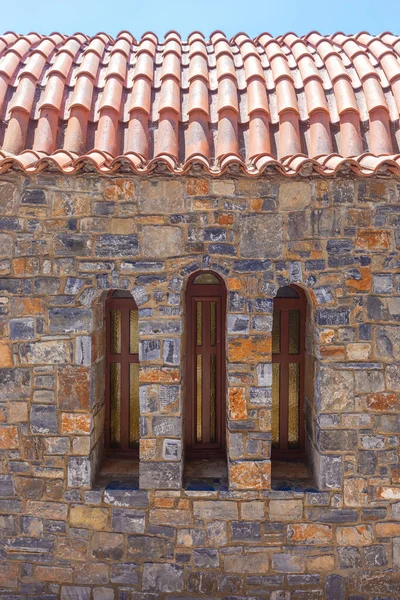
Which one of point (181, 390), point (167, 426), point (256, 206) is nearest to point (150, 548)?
point (167, 426)

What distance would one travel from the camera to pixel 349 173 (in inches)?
137

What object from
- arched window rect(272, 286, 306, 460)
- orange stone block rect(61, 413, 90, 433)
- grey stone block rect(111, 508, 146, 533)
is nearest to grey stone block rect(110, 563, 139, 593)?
grey stone block rect(111, 508, 146, 533)

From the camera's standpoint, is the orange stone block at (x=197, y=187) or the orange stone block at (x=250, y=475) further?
the orange stone block at (x=250, y=475)

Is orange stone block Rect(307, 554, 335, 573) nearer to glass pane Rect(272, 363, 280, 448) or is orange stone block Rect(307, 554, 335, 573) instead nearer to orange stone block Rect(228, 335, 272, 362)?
glass pane Rect(272, 363, 280, 448)

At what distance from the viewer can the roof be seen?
3420 mm

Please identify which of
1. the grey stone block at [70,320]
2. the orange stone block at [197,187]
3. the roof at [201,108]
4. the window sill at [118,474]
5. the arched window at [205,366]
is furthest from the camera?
the arched window at [205,366]

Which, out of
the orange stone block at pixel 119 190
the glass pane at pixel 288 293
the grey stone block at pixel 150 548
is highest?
the orange stone block at pixel 119 190

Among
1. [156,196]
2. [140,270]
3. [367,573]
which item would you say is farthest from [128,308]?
[367,573]

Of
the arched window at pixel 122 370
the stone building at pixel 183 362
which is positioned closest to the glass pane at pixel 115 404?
the arched window at pixel 122 370

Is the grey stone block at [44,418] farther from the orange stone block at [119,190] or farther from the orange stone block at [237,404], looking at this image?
the orange stone block at [119,190]

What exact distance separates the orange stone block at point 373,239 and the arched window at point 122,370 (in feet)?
6.47

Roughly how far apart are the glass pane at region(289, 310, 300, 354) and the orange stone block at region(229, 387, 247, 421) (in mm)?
776

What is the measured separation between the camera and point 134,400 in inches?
165

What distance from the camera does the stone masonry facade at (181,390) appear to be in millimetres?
3559
